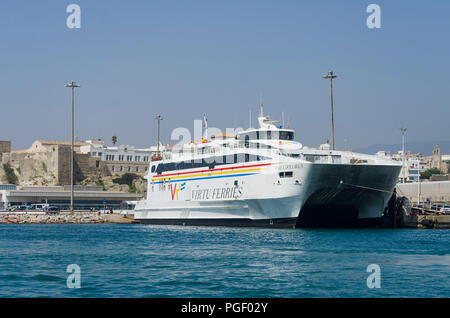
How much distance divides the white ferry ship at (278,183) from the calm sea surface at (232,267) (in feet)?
15.8

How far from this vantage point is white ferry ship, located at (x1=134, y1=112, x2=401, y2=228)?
3778 cm

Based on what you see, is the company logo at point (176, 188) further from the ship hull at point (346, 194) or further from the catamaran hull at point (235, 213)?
the ship hull at point (346, 194)

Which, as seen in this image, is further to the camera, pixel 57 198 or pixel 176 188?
pixel 57 198

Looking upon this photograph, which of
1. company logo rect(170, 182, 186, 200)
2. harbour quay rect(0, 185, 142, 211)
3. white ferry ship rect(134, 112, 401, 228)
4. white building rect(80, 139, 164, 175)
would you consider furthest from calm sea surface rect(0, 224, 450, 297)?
white building rect(80, 139, 164, 175)

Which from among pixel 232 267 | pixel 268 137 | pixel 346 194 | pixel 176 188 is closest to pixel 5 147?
pixel 176 188

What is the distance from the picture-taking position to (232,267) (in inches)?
851

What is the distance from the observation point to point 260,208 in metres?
40.5

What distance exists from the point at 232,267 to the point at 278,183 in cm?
1732

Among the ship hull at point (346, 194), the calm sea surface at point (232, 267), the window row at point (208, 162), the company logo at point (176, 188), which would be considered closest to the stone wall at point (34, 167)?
the window row at point (208, 162)

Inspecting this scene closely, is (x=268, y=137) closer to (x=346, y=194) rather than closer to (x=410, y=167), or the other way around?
(x=346, y=194)

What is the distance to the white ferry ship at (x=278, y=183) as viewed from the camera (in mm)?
37781

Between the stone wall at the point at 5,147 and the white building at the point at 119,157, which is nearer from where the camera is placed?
the white building at the point at 119,157

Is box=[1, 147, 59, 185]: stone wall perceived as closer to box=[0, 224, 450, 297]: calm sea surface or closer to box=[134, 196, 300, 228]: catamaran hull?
box=[134, 196, 300, 228]: catamaran hull

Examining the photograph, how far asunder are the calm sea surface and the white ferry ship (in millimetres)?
4806
